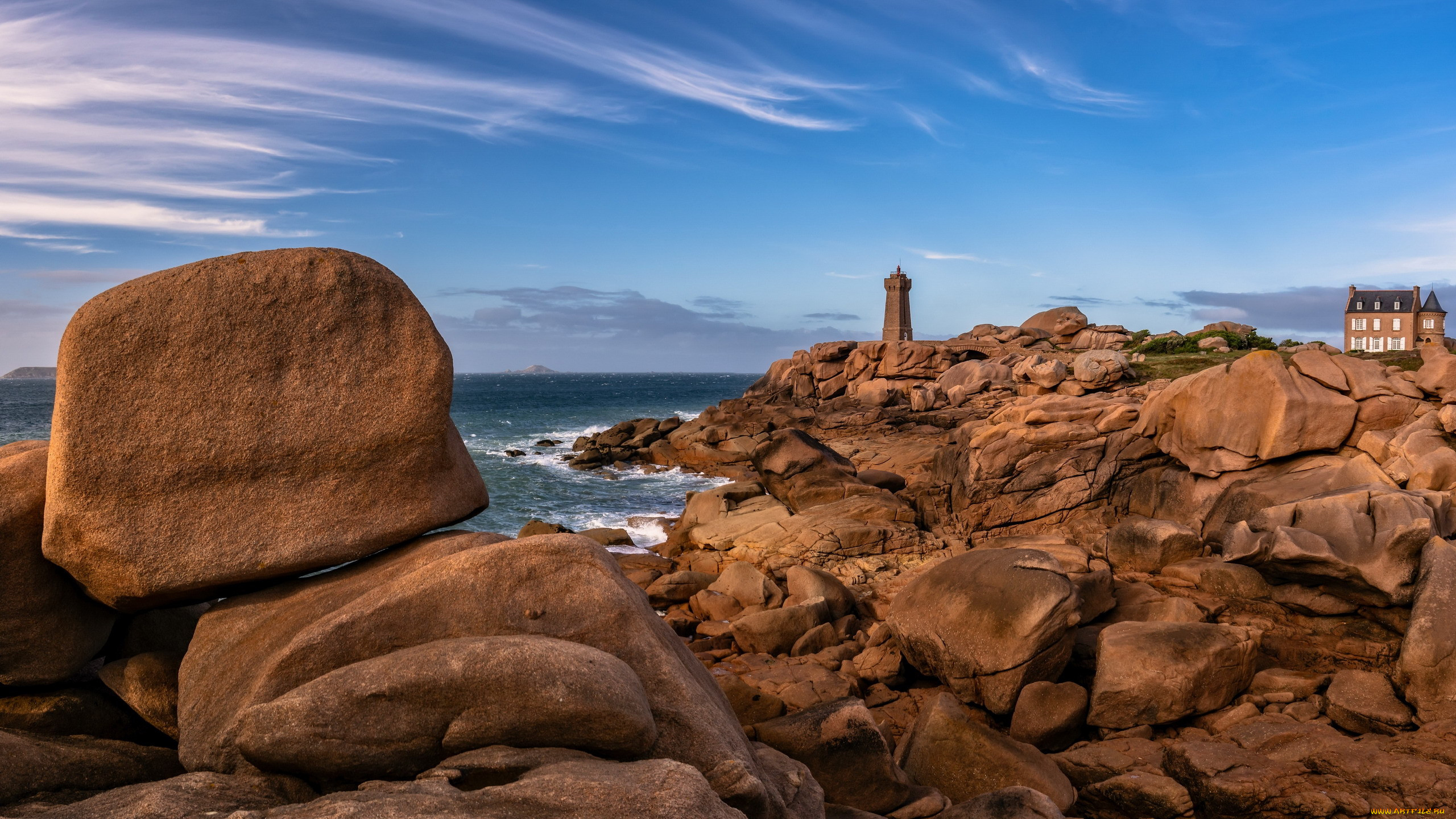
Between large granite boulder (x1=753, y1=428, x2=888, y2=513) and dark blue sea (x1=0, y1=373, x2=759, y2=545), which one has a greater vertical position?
large granite boulder (x1=753, y1=428, x2=888, y2=513)

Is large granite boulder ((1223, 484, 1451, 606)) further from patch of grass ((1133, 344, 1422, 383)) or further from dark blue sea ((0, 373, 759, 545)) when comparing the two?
→ dark blue sea ((0, 373, 759, 545))

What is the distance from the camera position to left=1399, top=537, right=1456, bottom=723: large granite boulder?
10039mm

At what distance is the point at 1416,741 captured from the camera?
30.8 ft

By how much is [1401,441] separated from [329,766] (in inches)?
719

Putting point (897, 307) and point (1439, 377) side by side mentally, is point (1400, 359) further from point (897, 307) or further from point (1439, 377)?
point (897, 307)

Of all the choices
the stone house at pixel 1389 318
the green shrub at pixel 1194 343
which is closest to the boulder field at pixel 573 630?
the green shrub at pixel 1194 343

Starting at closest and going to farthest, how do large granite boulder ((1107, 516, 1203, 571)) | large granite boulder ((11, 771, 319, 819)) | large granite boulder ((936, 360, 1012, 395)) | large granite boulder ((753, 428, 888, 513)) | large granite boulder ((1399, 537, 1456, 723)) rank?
large granite boulder ((11, 771, 319, 819)) → large granite boulder ((1399, 537, 1456, 723)) → large granite boulder ((1107, 516, 1203, 571)) → large granite boulder ((753, 428, 888, 513)) → large granite boulder ((936, 360, 1012, 395))

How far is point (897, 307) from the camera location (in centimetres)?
8288

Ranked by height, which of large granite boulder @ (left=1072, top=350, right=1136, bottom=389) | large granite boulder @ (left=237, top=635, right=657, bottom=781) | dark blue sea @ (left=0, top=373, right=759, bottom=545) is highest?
large granite boulder @ (left=1072, top=350, right=1136, bottom=389)

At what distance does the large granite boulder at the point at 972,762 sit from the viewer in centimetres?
910

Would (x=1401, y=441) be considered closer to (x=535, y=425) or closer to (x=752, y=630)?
(x=752, y=630)

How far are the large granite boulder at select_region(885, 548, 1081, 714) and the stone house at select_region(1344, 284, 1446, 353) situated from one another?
64.5m

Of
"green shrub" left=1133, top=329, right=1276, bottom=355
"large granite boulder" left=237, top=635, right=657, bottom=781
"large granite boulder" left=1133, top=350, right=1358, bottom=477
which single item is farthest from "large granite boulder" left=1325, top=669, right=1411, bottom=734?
"green shrub" left=1133, top=329, right=1276, bottom=355

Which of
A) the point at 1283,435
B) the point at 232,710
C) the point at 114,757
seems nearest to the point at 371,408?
the point at 232,710
